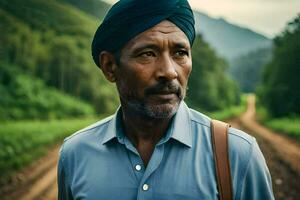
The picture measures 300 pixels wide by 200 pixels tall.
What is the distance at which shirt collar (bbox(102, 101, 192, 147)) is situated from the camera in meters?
1.72

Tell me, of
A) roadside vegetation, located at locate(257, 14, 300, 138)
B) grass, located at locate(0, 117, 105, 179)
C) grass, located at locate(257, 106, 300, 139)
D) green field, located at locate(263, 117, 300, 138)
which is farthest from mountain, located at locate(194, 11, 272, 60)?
grass, located at locate(0, 117, 105, 179)

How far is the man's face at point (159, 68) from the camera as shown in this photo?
1.77 metres

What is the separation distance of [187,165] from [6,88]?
337 inches

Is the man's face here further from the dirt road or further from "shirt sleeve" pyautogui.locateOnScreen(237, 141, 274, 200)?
the dirt road

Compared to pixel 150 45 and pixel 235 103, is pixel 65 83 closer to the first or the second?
pixel 235 103

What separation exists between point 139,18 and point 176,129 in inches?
20.8

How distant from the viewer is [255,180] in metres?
1.62

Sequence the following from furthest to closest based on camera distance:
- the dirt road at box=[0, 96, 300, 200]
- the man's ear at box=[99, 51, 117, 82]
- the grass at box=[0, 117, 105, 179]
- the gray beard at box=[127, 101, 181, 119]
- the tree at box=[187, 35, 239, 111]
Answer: the tree at box=[187, 35, 239, 111], the grass at box=[0, 117, 105, 179], the dirt road at box=[0, 96, 300, 200], the man's ear at box=[99, 51, 117, 82], the gray beard at box=[127, 101, 181, 119]

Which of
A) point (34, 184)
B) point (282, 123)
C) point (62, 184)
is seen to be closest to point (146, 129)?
point (62, 184)

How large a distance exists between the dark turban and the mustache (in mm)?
257

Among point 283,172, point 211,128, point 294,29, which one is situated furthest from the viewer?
point 283,172

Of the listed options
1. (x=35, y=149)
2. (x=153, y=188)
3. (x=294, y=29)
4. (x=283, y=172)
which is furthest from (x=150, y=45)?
(x=35, y=149)

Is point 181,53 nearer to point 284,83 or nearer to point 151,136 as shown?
point 151,136

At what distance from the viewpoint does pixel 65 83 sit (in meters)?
10.3
